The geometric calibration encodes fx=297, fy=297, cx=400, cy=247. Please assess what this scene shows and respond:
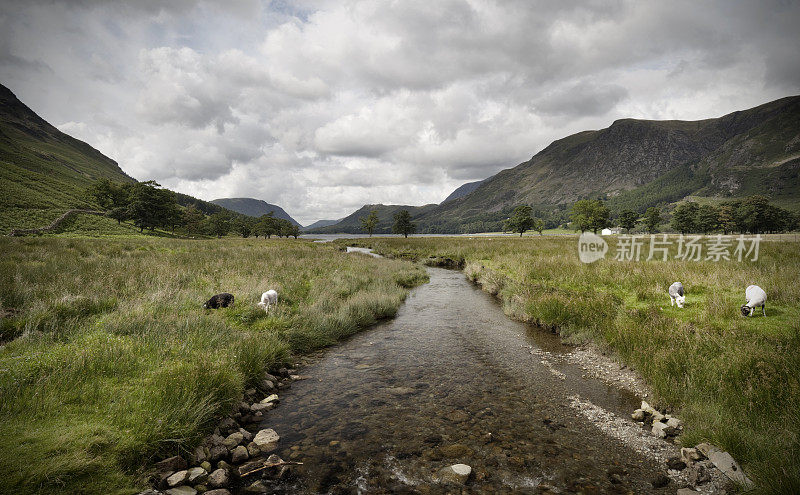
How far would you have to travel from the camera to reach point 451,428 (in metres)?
5.40

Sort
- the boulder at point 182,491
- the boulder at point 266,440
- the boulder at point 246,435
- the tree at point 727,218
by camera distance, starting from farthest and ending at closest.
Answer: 1. the tree at point 727,218
2. the boulder at point 246,435
3. the boulder at point 266,440
4. the boulder at point 182,491

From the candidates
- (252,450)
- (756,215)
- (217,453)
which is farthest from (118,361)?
(756,215)

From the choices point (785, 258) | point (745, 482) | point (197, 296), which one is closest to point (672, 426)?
point (745, 482)

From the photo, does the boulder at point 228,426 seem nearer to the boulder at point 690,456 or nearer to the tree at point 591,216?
the boulder at point 690,456

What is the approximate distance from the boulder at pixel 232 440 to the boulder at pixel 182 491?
953 mm

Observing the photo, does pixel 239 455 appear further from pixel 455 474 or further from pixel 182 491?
pixel 455 474

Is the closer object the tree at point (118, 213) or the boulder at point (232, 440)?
the boulder at point (232, 440)

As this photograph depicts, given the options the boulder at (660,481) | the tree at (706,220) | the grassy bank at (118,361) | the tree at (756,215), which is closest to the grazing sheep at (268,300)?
the grassy bank at (118,361)

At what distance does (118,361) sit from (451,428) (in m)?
5.92

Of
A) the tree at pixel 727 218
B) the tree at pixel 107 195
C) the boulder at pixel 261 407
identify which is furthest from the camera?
the tree at pixel 727 218

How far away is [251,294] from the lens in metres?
11.1

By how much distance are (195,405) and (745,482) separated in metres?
7.54

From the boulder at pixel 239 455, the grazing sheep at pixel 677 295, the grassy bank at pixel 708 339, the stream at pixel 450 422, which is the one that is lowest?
the stream at pixel 450 422

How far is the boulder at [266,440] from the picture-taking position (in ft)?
15.6
